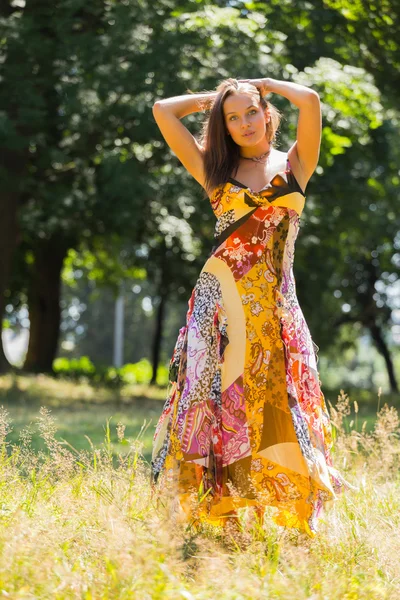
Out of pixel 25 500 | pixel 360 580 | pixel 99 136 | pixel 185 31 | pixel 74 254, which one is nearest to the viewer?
pixel 360 580

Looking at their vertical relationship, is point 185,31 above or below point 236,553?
above

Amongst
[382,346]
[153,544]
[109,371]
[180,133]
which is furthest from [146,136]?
[382,346]

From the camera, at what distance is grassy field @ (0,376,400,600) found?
9.23 feet

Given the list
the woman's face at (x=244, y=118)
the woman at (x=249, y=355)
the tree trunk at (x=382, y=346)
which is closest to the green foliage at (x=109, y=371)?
the tree trunk at (x=382, y=346)

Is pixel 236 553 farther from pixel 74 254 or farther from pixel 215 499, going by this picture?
pixel 74 254

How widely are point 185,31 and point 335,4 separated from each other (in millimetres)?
2552

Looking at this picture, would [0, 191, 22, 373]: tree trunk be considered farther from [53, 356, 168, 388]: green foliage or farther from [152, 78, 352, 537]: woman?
[152, 78, 352, 537]: woman

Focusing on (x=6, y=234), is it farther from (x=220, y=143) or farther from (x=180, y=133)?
(x=220, y=143)

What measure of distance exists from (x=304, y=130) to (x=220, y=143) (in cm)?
38

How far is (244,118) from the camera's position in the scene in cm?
391

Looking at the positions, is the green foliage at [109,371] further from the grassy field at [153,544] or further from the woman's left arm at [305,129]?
the woman's left arm at [305,129]

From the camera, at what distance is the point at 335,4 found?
1319 cm

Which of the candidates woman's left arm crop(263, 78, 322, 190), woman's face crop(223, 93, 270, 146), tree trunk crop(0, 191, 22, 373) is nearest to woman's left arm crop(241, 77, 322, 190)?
woman's left arm crop(263, 78, 322, 190)

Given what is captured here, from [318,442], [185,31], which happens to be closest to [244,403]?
[318,442]
